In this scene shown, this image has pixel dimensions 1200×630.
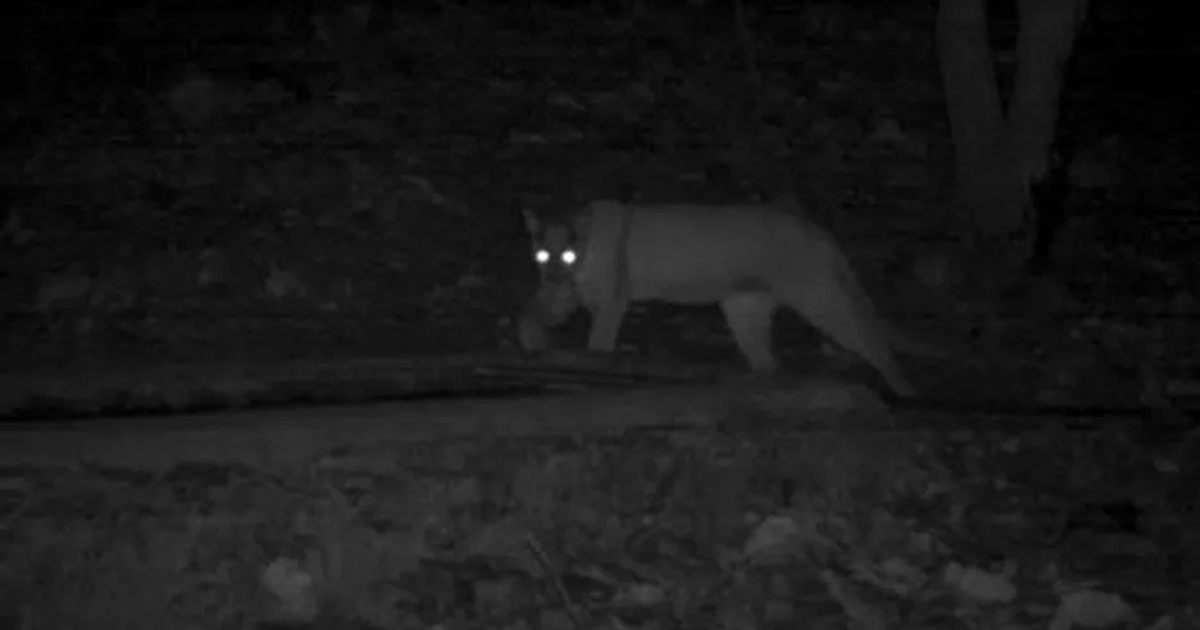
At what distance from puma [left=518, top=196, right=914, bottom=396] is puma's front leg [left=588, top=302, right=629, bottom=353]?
0.03ft

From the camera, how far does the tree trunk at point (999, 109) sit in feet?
14.7

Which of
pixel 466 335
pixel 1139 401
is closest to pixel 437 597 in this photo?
pixel 466 335

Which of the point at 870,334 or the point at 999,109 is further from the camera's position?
the point at 999,109

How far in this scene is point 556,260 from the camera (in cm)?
400

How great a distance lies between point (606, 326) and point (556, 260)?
30 centimetres

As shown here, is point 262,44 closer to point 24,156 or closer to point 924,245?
point 24,156

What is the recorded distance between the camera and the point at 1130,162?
19.5 feet

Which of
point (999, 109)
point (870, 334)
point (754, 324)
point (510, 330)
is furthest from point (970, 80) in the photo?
point (510, 330)

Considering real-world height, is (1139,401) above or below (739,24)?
below

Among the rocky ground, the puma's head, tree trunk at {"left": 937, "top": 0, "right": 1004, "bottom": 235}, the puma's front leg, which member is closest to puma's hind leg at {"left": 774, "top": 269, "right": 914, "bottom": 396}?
the rocky ground

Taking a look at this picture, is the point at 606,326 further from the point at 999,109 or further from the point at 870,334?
the point at 999,109

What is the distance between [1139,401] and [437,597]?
271 centimetres

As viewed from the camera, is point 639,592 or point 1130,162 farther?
point 1130,162

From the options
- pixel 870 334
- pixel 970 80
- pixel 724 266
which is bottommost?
pixel 870 334
